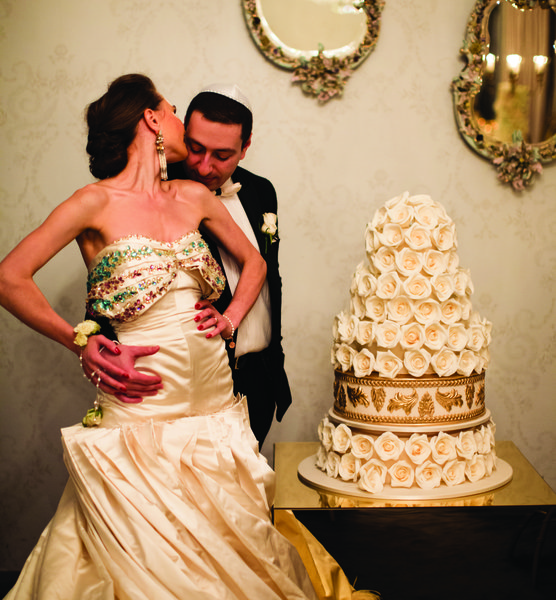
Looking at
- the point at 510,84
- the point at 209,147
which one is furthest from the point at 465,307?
the point at 510,84

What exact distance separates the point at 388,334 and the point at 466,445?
0.48 metres

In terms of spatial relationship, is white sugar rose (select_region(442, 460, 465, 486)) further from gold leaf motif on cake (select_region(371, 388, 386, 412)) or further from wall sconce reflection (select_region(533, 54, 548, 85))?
wall sconce reflection (select_region(533, 54, 548, 85))

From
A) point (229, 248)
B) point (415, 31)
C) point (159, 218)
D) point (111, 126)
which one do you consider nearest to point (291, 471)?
point (229, 248)

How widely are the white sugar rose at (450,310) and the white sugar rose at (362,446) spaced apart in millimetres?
509

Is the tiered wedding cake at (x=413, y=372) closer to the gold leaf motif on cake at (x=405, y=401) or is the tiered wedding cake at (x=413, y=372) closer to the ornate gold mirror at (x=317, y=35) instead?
the gold leaf motif on cake at (x=405, y=401)

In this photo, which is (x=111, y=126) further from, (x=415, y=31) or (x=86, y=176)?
(x=415, y=31)

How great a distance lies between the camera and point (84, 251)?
1854 mm

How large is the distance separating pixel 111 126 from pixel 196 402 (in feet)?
2.96

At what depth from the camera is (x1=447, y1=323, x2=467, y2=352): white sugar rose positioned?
210cm

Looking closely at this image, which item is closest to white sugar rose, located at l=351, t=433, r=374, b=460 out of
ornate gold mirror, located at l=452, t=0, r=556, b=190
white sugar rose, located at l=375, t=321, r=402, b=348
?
white sugar rose, located at l=375, t=321, r=402, b=348

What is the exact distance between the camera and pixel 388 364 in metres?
2.08

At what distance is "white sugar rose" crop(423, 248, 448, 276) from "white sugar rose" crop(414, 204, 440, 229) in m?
0.10

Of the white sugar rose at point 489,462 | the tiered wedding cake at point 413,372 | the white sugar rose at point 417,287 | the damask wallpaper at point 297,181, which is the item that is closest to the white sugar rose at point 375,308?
the tiered wedding cake at point 413,372

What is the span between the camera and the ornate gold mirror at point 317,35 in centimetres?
306
